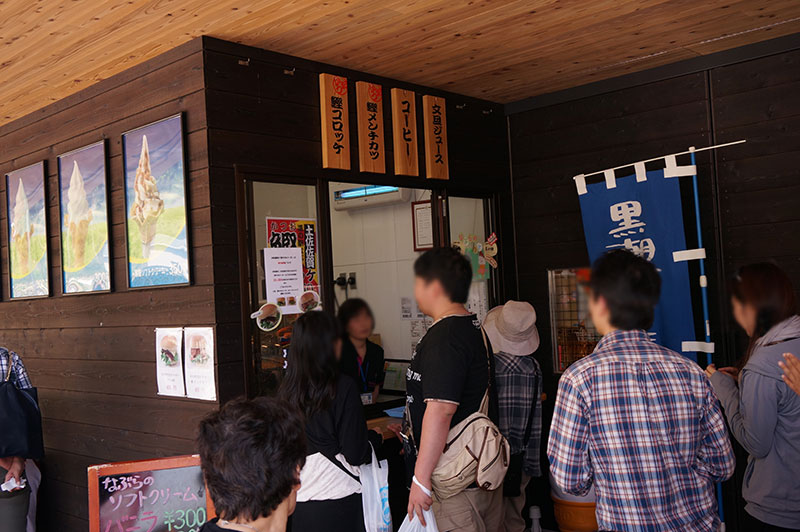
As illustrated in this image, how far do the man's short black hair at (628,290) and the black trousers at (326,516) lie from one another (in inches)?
48.3

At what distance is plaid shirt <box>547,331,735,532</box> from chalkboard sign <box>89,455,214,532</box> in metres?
1.51

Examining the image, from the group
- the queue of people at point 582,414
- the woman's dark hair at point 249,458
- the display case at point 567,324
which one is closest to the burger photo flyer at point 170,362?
the queue of people at point 582,414

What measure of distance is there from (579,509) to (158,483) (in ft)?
7.80

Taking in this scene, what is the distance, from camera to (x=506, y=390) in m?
3.69

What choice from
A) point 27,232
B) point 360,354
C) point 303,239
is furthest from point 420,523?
point 27,232

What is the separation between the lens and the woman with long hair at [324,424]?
8.25 feet

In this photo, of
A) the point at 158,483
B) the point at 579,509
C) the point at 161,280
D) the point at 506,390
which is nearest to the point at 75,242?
the point at 161,280

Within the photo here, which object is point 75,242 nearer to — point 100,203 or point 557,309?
point 100,203

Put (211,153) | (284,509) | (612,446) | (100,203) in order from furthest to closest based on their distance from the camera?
(100,203)
(211,153)
(612,446)
(284,509)

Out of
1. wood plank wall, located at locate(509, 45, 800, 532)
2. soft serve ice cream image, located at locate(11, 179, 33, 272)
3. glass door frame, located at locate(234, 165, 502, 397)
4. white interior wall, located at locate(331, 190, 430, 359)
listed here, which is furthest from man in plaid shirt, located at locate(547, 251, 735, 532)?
soft serve ice cream image, located at locate(11, 179, 33, 272)

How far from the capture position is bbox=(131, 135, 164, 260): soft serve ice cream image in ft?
11.7

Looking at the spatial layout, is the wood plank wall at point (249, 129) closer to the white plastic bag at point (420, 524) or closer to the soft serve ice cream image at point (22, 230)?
the white plastic bag at point (420, 524)

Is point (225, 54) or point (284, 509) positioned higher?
point (225, 54)

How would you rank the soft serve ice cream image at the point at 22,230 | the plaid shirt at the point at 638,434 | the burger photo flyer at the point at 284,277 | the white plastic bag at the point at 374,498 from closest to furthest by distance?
the plaid shirt at the point at 638,434, the white plastic bag at the point at 374,498, the burger photo flyer at the point at 284,277, the soft serve ice cream image at the point at 22,230
